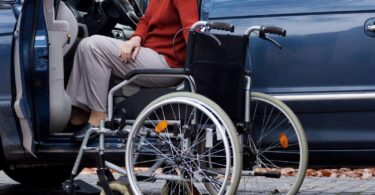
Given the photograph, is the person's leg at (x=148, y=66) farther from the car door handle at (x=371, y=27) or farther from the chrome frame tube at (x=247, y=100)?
the car door handle at (x=371, y=27)

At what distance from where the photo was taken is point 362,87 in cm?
597

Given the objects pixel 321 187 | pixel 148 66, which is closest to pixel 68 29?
pixel 148 66

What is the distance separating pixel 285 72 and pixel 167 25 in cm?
84

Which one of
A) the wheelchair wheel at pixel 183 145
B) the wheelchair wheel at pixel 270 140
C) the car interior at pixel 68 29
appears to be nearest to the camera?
the wheelchair wheel at pixel 183 145

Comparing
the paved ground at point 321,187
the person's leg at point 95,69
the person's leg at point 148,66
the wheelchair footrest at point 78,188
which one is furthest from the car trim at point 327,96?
the paved ground at point 321,187

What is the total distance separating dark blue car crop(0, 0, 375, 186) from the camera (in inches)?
235

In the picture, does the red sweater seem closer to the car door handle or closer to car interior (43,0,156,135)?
car interior (43,0,156,135)

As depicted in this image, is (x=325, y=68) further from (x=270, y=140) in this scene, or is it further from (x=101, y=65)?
(x=101, y=65)

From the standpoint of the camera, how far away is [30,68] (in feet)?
19.8

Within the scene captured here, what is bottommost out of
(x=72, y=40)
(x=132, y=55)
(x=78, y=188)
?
(x=78, y=188)

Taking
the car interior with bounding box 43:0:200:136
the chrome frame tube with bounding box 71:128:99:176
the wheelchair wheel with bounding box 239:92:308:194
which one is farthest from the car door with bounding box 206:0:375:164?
the chrome frame tube with bounding box 71:128:99:176

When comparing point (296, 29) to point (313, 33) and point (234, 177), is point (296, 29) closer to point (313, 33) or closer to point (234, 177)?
point (313, 33)

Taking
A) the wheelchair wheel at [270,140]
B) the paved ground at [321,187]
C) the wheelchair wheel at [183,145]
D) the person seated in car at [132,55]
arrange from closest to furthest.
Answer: the wheelchair wheel at [183,145]
the wheelchair wheel at [270,140]
the person seated in car at [132,55]
the paved ground at [321,187]

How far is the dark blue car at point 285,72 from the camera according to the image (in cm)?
598
